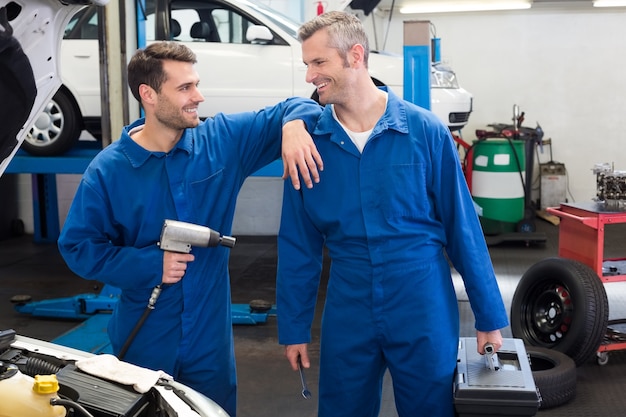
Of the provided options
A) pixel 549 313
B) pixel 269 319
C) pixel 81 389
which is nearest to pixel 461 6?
pixel 269 319

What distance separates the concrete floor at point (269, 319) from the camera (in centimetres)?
374

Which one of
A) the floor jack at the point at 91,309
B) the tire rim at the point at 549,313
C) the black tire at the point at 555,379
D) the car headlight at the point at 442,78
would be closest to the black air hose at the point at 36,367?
the black tire at the point at 555,379

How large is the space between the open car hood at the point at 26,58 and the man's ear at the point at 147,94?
0.86 feet

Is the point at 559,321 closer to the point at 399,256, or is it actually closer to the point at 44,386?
the point at 399,256

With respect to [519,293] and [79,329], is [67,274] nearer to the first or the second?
[79,329]

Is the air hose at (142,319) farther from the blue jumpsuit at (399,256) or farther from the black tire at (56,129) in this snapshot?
the black tire at (56,129)

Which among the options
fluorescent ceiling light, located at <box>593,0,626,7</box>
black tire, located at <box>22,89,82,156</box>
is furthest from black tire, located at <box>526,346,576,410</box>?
fluorescent ceiling light, located at <box>593,0,626,7</box>

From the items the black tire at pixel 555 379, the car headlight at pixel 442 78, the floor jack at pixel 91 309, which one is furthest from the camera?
the car headlight at pixel 442 78

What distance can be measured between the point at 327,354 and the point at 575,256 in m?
2.56

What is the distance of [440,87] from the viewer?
634cm

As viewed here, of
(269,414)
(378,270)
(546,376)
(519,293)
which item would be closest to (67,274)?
(269,414)

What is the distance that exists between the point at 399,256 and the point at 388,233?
0.08 m

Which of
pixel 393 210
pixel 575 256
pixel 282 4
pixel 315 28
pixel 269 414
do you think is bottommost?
pixel 269 414

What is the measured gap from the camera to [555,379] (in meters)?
3.56
